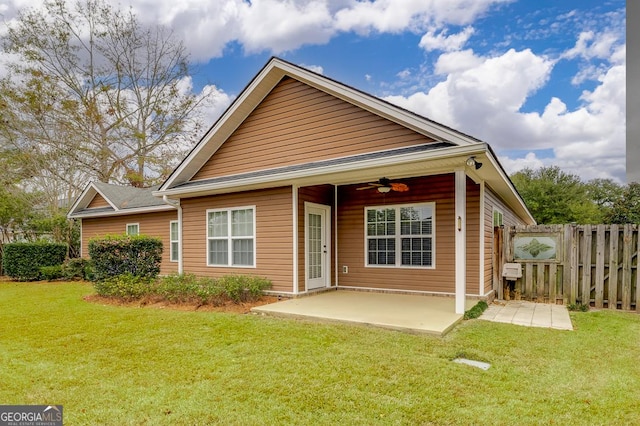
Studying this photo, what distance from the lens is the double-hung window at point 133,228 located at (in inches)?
523

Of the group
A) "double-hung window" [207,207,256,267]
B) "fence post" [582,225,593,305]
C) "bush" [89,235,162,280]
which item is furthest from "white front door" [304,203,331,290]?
"fence post" [582,225,593,305]

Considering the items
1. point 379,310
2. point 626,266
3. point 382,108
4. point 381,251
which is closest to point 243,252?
point 381,251

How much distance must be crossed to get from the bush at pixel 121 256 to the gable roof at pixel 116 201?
3335mm

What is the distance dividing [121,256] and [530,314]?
8.73 metres

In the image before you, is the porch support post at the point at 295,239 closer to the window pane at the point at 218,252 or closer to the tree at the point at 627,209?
the window pane at the point at 218,252

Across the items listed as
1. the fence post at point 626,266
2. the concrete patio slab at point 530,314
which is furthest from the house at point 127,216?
the fence post at point 626,266

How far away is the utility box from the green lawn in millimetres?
2063

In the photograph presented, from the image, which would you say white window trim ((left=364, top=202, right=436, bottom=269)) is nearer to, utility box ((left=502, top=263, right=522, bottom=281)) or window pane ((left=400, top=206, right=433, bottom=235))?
window pane ((left=400, top=206, right=433, bottom=235))

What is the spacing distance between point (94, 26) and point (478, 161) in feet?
74.2

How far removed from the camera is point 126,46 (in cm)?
2122

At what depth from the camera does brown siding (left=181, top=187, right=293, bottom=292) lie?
8.17m

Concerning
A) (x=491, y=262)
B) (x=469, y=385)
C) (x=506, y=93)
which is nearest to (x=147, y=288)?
(x=469, y=385)

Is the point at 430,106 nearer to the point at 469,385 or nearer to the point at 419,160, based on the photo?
the point at 419,160

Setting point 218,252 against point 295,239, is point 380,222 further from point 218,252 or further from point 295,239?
point 218,252
